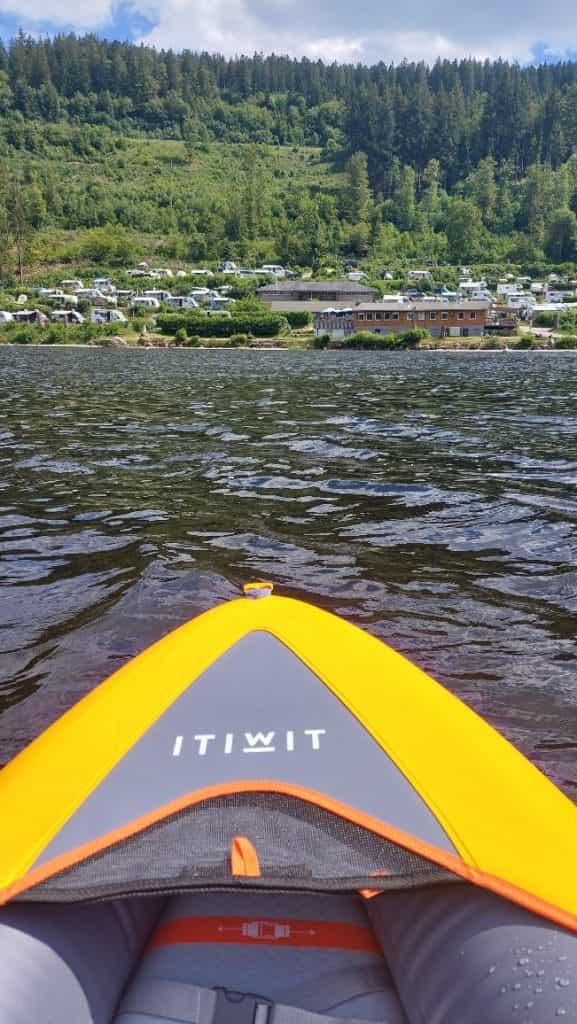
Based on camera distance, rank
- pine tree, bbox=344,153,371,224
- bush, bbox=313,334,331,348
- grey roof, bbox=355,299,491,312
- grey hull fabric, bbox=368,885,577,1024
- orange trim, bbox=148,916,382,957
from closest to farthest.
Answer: grey hull fabric, bbox=368,885,577,1024 → orange trim, bbox=148,916,382,957 → bush, bbox=313,334,331,348 → grey roof, bbox=355,299,491,312 → pine tree, bbox=344,153,371,224

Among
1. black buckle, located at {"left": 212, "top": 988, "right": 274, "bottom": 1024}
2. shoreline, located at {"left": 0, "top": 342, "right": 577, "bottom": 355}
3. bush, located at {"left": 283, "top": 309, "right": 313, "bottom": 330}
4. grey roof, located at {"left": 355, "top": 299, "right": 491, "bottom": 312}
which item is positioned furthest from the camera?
bush, located at {"left": 283, "top": 309, "right": 313, "bottom": 330}

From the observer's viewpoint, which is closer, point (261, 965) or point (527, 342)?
point (261, 965)

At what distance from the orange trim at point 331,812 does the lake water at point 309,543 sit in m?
2.31

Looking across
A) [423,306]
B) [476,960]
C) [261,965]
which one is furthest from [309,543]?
[423,306]

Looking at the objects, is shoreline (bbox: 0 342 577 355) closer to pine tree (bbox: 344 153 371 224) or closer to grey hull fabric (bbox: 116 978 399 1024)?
grey hull fabric (bbox: 116 978 399 1024)

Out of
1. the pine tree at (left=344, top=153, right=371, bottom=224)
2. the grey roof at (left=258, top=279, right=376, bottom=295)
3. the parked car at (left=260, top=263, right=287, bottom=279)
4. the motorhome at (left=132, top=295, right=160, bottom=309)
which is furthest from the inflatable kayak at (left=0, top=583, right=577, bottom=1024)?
the pine tree at (left=344, top=153, right=371, bottom=224)

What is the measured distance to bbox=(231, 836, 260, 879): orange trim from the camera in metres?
2.46

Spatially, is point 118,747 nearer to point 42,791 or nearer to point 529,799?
point 42,791

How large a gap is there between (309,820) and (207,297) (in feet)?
412

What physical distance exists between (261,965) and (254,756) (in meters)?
0.77

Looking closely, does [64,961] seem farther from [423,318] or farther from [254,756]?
[423,318]

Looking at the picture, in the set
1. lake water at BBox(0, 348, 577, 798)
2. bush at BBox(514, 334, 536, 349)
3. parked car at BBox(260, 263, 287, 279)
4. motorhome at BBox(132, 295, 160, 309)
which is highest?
parked car at BBox(260, 263, 287, 279)

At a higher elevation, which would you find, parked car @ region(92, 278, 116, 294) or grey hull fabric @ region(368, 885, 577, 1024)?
parked car @ region(92, 278, 116, 294)

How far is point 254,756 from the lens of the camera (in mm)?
3072
